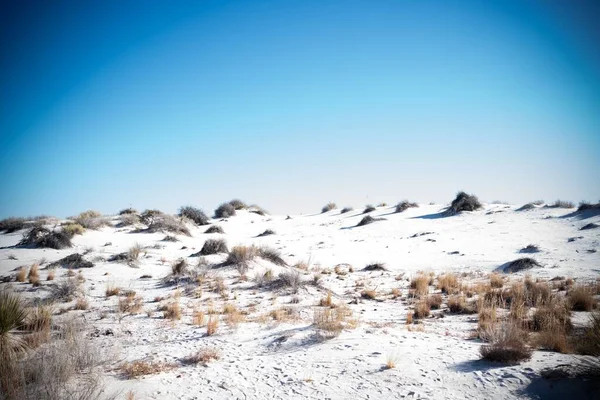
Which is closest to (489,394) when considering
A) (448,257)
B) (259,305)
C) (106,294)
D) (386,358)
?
(386,358)

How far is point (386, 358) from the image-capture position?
4.84m

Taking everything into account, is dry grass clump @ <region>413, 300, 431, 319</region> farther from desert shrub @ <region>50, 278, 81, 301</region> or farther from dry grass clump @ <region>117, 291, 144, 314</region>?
desert shrub @ <region>50, 278, 81, 301</region>

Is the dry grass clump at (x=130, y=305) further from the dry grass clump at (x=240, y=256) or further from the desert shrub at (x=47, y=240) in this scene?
the desert shrub at (x=47, y=240)

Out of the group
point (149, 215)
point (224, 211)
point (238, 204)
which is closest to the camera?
point (149, 215)

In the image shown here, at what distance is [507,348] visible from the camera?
444 centimetres

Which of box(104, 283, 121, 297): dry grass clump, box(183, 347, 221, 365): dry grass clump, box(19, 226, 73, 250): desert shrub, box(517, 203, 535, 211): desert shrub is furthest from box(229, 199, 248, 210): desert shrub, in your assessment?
box(183, 347, 221, 365): dry grass clump

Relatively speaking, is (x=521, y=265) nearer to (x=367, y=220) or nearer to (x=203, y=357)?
(x=203, y=357)

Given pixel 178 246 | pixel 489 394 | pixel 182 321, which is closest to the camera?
pixel 489 394

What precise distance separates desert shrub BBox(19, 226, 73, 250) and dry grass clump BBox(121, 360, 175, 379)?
47.1 feet

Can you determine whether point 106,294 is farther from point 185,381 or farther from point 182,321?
point 185,381

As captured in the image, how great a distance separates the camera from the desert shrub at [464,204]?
25703 millimetres

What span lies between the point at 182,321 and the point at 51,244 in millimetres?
12797

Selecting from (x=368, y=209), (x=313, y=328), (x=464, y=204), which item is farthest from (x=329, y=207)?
(x=313, y=328)

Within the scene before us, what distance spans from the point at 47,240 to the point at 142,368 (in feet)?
49.5
